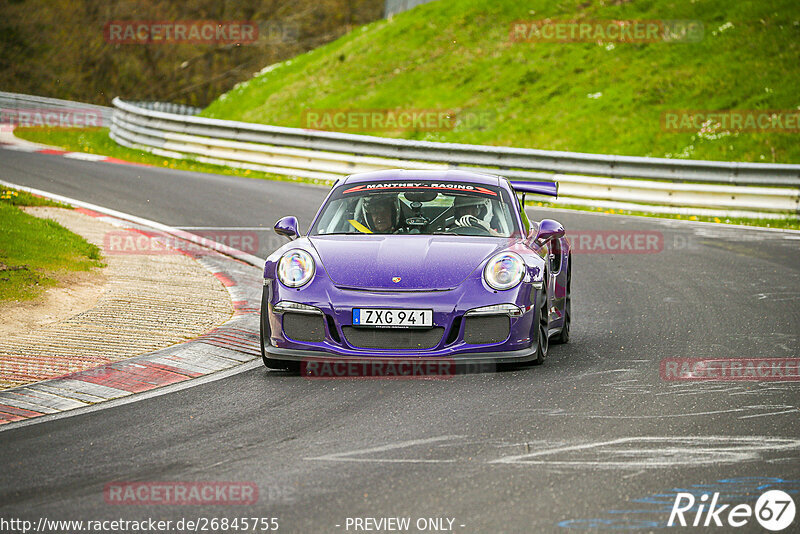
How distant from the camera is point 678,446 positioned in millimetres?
5324

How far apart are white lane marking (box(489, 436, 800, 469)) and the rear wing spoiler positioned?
3519 mm

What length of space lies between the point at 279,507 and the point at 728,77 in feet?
70.1

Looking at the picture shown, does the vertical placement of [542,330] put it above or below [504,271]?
below

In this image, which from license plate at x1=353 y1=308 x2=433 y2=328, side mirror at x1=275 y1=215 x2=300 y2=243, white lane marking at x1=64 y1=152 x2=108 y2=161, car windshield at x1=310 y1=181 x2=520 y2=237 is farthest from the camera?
white lane marking at x1=64 y1=152 x2=108 y2=161

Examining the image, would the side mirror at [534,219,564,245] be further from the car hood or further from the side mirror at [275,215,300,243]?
the side mirror at [275,215,300,243]

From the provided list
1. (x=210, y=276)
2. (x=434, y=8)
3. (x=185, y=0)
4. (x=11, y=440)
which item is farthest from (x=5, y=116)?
(x=11, y=440)

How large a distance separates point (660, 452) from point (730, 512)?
2.82 feet

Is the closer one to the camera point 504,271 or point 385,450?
point 385,450

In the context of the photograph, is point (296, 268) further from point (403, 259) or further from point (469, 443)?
point (469, 443)

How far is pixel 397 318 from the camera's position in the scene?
22.2ft

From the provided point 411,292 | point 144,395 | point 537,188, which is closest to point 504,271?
point 411,292

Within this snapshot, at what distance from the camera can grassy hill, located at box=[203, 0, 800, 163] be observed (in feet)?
74.3

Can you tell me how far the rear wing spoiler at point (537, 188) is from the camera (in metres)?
8.73

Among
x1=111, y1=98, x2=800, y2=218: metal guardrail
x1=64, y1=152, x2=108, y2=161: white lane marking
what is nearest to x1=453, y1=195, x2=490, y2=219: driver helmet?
x1=111, y1=98, x2=800, y2=218: metal guardrail
